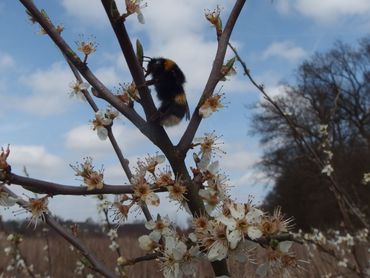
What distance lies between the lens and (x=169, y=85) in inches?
49.6

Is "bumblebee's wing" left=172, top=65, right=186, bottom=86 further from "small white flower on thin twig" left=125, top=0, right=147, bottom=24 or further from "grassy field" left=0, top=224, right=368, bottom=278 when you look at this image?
"grassy field" left=0, top=224, right=368, bottom=278

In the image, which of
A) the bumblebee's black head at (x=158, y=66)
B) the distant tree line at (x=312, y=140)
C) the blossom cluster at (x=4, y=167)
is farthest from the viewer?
the distant tree line at (x=312, y=140)

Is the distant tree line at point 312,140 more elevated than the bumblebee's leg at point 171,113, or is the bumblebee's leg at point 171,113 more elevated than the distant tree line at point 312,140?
the distant tree line at point 312,140

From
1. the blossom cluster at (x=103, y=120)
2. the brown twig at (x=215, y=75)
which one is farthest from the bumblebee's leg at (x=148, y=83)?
the blossom cluster at (x=103, y=120)

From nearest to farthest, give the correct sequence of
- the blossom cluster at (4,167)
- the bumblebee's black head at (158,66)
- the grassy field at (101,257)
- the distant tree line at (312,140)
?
the blossom cluster at (4,167) < the bumblebee's black head at (158,66) < the grassy field at (101,257) < the distant tree line at (312,140)

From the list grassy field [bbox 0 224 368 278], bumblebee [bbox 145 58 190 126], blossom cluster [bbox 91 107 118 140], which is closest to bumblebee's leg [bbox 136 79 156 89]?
bumblebee [bbox 145 58 190 126]

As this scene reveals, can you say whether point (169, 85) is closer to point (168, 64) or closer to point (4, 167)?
point (168, 64)

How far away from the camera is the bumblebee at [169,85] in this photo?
1188 millimetres

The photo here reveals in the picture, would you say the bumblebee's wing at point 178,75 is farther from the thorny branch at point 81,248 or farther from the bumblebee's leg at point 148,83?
the thorny branch at point 81,248

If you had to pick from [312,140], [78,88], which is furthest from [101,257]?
[312,140]

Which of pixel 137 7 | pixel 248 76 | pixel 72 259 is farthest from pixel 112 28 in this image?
pixel 72 259

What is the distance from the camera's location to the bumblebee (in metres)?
1.19

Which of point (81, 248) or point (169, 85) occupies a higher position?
point (169, 85)

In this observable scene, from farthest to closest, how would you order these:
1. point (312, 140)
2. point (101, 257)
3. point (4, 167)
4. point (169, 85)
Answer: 1. point (312, 140)
2. point (101, 257)
3. point (169, 85)
4. point (4, 167)
